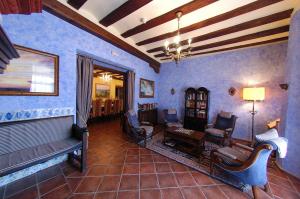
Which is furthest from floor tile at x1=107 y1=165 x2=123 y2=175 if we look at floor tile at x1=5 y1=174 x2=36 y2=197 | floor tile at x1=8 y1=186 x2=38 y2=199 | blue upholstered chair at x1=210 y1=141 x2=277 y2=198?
blue upholstered chair at x1=210 y1=141 x2=277 y2=198

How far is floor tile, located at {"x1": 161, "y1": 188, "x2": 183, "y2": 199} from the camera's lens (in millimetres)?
1687

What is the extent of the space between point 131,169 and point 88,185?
713mm

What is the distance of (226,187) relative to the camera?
1.88 metres

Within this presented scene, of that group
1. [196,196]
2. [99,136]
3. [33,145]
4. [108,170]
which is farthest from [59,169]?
[196,196]

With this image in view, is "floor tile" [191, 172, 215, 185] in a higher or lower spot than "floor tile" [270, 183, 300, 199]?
higher

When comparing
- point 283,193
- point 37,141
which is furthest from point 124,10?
point 283,193

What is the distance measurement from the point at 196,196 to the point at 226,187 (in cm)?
54

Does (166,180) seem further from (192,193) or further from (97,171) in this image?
(97,171)

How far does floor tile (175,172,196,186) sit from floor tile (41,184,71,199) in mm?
1588

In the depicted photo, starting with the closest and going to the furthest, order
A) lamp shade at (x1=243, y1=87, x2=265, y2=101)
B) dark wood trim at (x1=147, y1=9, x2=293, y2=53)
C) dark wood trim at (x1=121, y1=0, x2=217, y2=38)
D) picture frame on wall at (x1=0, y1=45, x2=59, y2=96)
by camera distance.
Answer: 1. picture frame on wall at (x1=0, y1=45, x2=59, y2=96)
2. dark wood trim at (x1=121, y1=0, x2=217, y2=38)
3. dark wood trim at (x1=147, y1=9, x2=293, y2=53)
4. lamp shade at (x1=243, y1=87, x2=265, y2=101)

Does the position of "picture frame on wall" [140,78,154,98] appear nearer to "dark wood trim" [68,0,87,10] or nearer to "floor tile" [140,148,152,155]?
"floor tile" [140,148,152,155]

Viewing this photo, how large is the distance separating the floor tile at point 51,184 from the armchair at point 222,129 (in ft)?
11.3

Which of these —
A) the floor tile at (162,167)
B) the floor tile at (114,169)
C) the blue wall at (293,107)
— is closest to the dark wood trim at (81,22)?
the floor tile at (114,169)

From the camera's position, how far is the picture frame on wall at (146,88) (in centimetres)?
482
